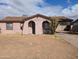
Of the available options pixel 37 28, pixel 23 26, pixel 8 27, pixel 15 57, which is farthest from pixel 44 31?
pixel 15 57

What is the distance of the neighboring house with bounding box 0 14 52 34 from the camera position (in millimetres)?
33219

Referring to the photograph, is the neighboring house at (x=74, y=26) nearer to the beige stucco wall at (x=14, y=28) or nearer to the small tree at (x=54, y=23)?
the small tree at (x=54, y=23)

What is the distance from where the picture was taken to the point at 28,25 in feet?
112

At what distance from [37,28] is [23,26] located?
2.58m

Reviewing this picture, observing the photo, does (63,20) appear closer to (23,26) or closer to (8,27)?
(23,26)

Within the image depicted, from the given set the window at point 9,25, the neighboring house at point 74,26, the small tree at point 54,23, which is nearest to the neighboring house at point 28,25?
the window at point 9,25

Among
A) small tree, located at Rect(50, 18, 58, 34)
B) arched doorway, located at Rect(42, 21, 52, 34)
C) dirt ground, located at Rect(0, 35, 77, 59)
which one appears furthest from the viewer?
arched doorway, located at Rect(42, 21, 52, 34)

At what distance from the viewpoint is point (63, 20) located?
3709cm

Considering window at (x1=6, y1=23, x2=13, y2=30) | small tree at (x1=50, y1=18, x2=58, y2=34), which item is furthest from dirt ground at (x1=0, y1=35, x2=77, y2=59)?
window at (x1=6, y1=23, x2=13, y2=30)

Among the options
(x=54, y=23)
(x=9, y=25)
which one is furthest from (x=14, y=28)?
(x=54, y=23)

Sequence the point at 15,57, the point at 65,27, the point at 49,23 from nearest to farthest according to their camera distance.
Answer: the point at 15,57
the point at 49,23
the point at 65,27

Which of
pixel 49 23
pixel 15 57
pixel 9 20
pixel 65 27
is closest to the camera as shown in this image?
pixel 15 57

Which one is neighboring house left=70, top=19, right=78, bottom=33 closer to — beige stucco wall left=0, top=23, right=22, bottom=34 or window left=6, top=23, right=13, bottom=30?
beige stucco wall left=0, top=23, right=22, bottom=34

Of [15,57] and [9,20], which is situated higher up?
[9,20]
